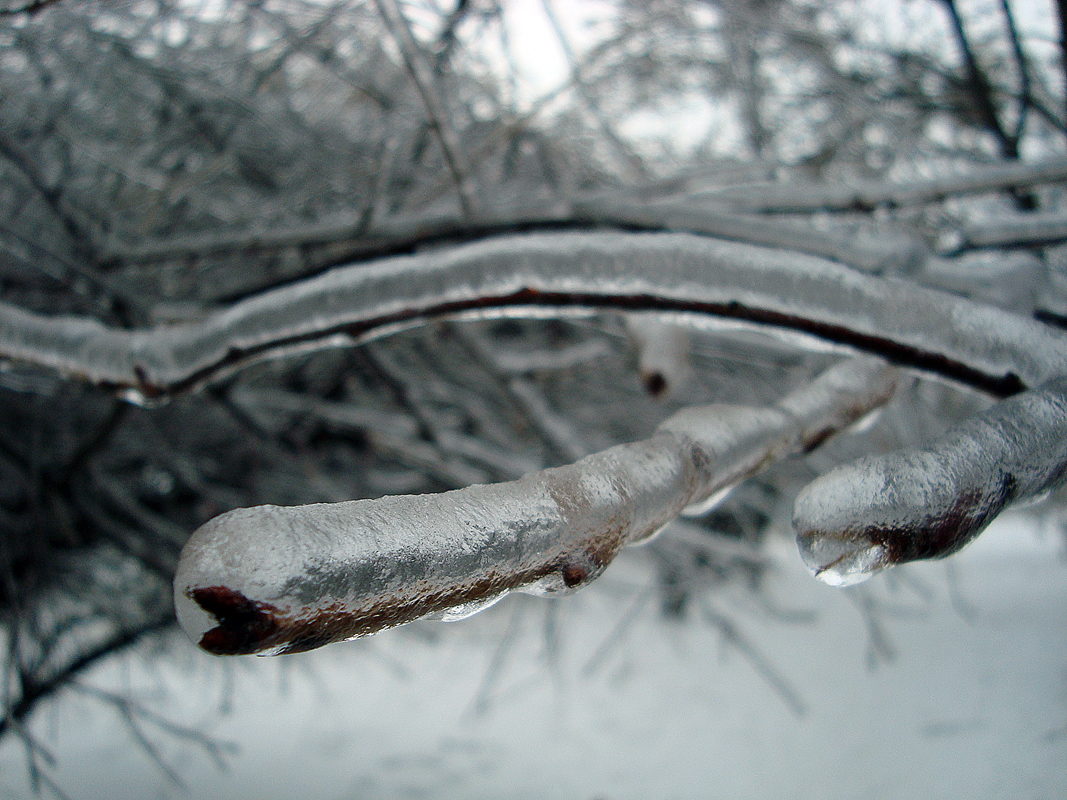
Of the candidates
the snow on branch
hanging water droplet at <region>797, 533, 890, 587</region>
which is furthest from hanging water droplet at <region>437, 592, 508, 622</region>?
the snow on branch

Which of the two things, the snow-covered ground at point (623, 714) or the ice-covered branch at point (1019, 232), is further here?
the snow-covered ground at point (623, 714)

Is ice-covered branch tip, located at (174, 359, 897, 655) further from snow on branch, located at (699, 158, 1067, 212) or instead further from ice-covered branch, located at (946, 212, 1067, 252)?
ice-covered branch, located at (946, 212, 1067, 252)

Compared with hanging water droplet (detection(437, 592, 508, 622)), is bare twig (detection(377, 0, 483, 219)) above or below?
above

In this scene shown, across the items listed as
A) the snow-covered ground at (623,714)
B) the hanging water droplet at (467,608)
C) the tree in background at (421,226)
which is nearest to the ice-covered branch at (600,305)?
the tree in background at (421,226)

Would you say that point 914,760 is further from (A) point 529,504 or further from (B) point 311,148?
(B) point 311,148

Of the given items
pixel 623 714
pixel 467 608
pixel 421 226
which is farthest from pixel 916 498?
pixel 623 714

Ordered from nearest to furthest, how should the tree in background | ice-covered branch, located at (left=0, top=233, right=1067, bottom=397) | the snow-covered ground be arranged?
1. ice-covered branch, located at (left=0, top=233, right=1067, bottom=397)
2. the tree in background
3. the snow-covered ground

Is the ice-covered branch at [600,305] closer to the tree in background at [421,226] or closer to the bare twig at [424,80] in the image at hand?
the tree in background at [421,226]

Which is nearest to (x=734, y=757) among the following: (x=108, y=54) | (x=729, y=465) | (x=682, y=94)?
(x=729, y=465)
